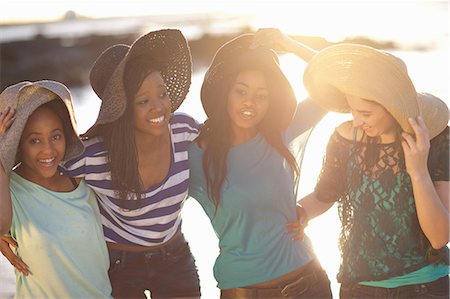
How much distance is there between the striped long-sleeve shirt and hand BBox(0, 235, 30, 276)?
42 centimetres

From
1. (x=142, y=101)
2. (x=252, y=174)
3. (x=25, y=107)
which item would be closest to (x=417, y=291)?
(x=252, y=174)

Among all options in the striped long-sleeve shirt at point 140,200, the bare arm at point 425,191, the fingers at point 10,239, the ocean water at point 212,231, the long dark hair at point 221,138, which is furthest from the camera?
the ocean water at point 212,231

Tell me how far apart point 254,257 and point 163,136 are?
78 centimetres

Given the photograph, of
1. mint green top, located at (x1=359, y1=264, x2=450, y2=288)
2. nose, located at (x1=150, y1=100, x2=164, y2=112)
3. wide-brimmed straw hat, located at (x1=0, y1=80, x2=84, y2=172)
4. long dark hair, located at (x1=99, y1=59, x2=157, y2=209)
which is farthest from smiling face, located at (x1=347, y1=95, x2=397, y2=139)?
wide-brimmed straw hat, located at (x1=0, y1=80, x2=84, y2=172)

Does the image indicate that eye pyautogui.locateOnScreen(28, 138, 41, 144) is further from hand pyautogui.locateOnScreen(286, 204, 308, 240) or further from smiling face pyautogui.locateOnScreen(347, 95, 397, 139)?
smiling face pyautogui.locateOnScreen(347, 95, 397, 139)

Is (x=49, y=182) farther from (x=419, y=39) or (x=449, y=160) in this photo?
(x=419, y=39)

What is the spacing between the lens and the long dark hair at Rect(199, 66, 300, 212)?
4035 mm

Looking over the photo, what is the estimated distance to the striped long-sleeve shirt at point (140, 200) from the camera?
3.91 m

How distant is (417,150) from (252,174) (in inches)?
Result: 37.6

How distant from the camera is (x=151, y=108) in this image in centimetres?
395

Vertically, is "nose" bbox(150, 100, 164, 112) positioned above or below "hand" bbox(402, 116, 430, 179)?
above

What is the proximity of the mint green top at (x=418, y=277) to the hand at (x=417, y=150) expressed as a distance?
450 millimetres

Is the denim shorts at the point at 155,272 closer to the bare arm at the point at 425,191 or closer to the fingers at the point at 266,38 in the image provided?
the fingers at the point at 266,38

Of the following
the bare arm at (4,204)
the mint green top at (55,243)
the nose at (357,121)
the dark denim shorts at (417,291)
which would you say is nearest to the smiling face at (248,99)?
the nose at (357,121)
